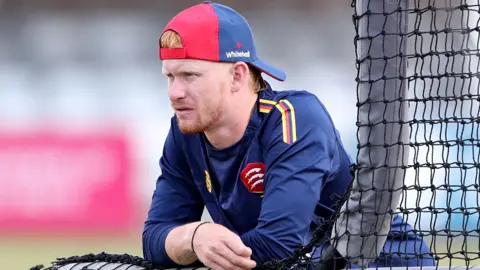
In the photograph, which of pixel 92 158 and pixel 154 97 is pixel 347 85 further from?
pixel 92 158

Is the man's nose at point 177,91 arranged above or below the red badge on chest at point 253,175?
above

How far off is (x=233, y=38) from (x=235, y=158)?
0.37 meters

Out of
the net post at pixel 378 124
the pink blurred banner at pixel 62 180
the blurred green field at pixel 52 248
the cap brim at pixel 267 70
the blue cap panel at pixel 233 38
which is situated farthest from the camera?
the pink blurred banner at pixel 62 180

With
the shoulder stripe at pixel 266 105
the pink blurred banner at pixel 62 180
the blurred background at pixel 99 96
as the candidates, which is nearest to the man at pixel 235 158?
the shoulder stripe at pixel 266 105

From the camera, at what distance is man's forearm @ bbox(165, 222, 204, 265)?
2.67m

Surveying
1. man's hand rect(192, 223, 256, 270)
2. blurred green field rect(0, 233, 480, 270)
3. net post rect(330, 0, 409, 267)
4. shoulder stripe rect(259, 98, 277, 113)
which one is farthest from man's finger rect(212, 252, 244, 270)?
blurred green field rect(0, 233, 480, 270)

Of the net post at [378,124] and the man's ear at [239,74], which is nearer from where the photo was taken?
the net post at [378,124]

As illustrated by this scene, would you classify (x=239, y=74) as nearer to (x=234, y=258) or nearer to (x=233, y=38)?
(x=233, y=38)

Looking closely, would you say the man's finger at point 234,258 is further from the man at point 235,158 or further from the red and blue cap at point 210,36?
the red and blue cap at point 210,36

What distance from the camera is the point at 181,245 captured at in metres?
2.70

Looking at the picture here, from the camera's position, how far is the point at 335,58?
1045 cm

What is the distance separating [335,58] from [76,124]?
3.00 metres

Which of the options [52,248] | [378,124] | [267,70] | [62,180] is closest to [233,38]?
[267,70]

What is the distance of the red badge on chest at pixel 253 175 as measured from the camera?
9.25ft
